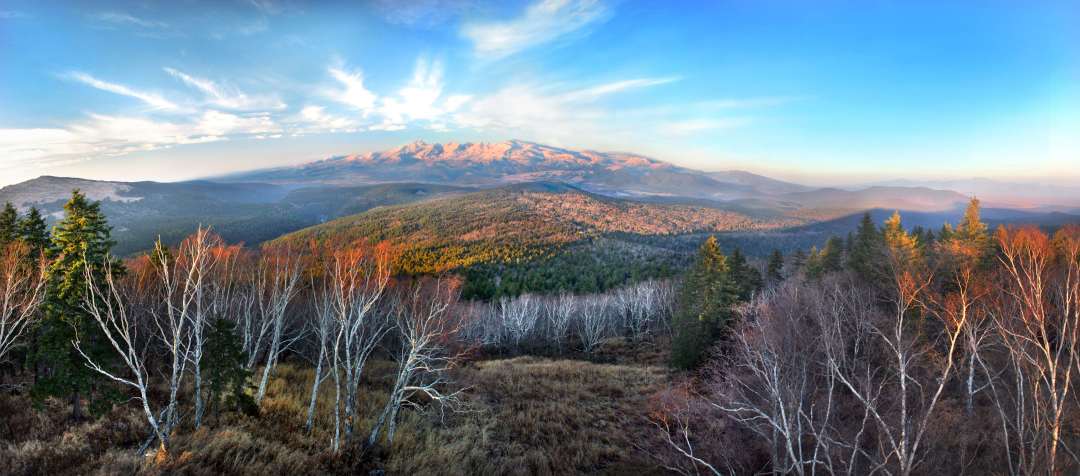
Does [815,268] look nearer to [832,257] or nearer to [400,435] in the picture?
[832,257]

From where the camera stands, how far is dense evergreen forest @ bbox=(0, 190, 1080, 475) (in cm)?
1245

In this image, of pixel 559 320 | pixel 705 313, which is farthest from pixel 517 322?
pixel 705 313

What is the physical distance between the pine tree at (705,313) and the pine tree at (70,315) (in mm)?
34226

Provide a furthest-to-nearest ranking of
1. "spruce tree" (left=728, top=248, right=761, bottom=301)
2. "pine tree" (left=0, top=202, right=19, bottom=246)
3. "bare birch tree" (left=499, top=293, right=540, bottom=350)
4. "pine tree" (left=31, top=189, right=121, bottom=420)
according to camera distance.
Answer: "bare birch tree" (left=499, top=293, right=540, bottom=350) → "spruce tree" (left=728, top=248, right=761, bottom=301) → "pine tree" (left=0, top=202, right=19, bottom=246) → "pine tree" (left=31, top=189, right=121, bottom=420)

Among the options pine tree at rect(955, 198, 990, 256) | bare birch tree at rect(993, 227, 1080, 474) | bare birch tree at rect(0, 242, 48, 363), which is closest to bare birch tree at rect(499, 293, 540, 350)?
bare birch tree at rect(0, 242, 48, 363)

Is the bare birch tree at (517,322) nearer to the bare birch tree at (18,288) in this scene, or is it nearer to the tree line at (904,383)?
the tree line at (904,383)

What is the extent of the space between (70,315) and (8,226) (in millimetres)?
14925

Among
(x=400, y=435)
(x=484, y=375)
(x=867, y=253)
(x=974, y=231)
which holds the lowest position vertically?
(x=484, y=375)

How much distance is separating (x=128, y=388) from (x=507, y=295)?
181ft

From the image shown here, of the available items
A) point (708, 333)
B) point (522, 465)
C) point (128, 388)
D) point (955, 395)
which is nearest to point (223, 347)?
point (128, 388)

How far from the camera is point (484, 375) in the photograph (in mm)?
33312

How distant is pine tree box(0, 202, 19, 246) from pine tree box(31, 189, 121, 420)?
1175cm

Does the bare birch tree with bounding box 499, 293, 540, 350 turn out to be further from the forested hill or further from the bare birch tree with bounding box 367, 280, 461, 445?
the bare birch tree with bounding box 367, 280, 461, 445

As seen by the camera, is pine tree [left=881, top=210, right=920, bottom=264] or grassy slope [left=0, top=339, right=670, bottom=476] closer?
grassy slope [left=0, top=339, right=670, bottom=476]
